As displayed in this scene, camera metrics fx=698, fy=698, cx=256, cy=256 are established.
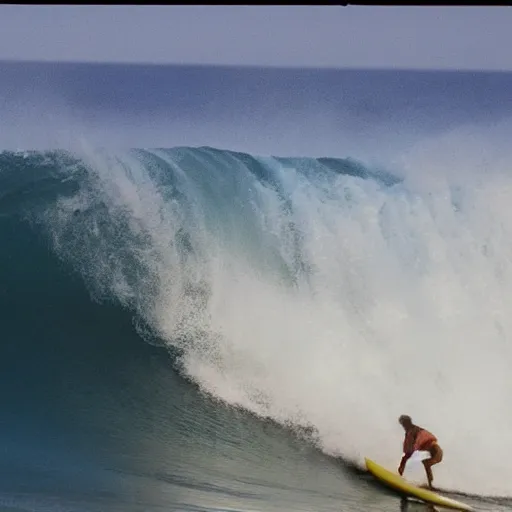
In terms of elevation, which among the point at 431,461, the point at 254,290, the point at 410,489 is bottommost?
the point at 410,489

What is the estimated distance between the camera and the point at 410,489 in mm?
2443

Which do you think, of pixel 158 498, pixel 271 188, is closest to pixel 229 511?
pixel 158 498

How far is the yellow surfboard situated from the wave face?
0.04m

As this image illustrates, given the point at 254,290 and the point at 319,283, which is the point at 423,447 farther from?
the point at 254,290

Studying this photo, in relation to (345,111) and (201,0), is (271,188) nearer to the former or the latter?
(345,111)

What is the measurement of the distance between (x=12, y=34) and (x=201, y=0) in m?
0.75

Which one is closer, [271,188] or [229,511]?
[229,511]

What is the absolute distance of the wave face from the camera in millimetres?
2531

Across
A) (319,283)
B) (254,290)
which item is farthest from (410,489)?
(254,290)

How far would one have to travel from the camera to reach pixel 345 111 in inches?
104

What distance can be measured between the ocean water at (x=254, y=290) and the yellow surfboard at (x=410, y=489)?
0.13ft

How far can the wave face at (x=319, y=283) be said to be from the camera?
2.53 m

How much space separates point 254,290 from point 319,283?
25 centimetres

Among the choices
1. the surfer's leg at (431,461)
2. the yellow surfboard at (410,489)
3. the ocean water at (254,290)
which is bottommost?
the yellow surfboard at (410,489)
